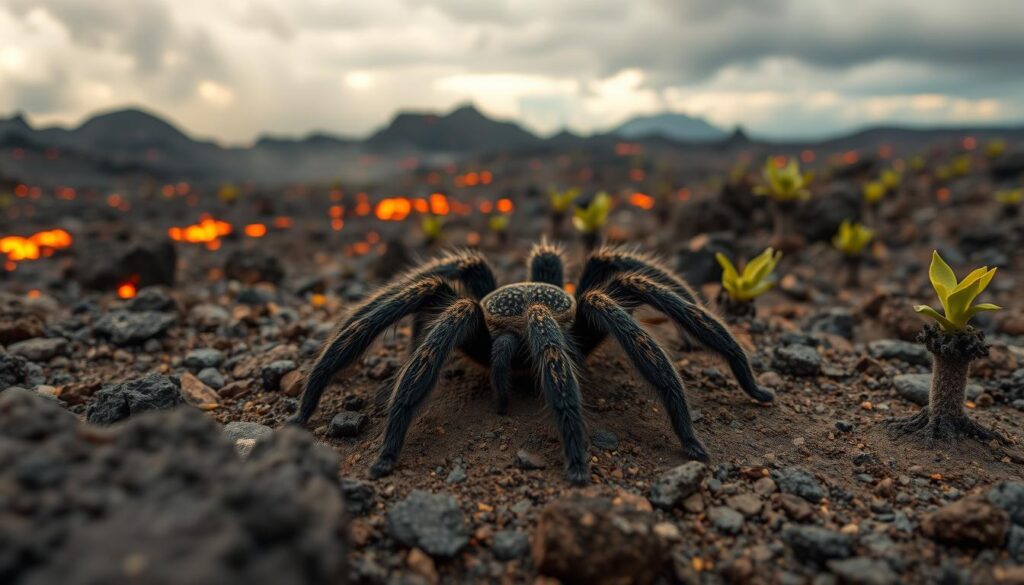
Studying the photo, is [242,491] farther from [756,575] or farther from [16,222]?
[16,222]

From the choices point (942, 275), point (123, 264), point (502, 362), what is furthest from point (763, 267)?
point (123, 264)

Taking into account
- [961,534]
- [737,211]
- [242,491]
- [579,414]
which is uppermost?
[737,211]

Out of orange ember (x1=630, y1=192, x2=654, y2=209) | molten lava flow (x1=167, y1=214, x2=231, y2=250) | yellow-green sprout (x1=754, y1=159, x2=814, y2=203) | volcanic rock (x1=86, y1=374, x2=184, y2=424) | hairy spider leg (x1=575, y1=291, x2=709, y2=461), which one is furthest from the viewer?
orange ember (x1=630, y1=192, x2=654, y2=209)

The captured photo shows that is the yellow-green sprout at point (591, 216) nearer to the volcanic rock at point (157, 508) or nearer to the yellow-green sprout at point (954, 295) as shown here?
the yellow-green sprout at point (954, 295)

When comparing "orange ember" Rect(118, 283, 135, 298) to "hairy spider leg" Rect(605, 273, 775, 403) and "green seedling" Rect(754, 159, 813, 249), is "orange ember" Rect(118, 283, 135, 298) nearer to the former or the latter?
"hairy spider leg" Rect(605, 273, 775, 403)

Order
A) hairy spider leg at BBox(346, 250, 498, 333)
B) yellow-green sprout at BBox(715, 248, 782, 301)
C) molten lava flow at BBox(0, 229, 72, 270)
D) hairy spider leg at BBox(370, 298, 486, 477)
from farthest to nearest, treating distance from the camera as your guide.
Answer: molten lava flow at BBox(0, 229, 72, 270), yellow-green sprout at BBox(715, 248, 782, 301), hairy spider leg at BBox(346, 250, 498, 333), hairy spider leg at BBox(370, 298, 486, 477)

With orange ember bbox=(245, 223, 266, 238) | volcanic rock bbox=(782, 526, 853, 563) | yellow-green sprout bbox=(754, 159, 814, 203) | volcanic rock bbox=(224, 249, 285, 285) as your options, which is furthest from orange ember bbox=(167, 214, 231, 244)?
volcanic rock bbox=(782, 526, 853, 563)

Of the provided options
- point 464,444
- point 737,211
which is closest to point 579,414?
point 464,444
